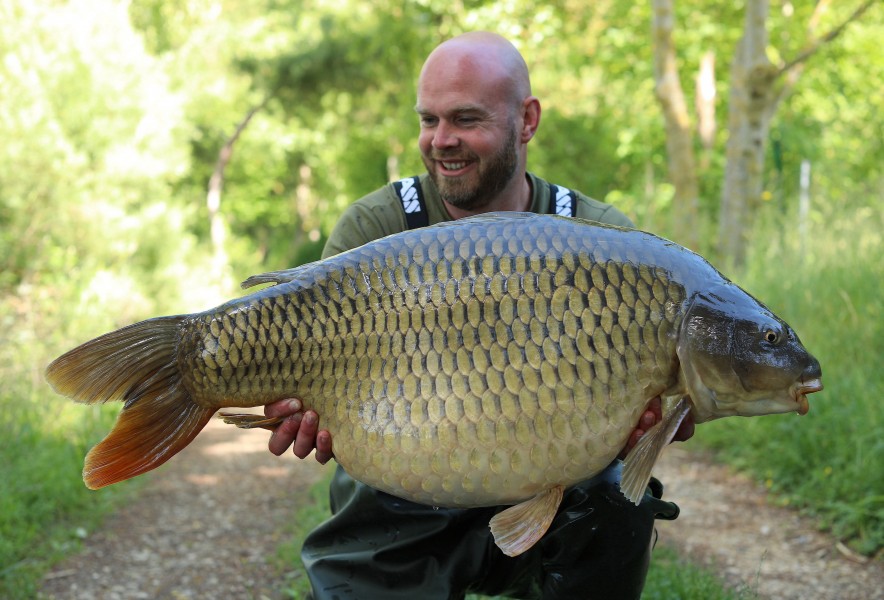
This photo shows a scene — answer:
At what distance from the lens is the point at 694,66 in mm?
11172

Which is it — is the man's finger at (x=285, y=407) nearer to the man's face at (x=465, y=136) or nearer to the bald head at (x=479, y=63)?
→ the man's face at (x=465, y=136)

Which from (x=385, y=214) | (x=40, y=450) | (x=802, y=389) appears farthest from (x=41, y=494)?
(x=802, y=389)

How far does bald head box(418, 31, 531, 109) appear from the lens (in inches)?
86.0

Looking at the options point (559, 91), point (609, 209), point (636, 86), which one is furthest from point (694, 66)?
point (609, 209)

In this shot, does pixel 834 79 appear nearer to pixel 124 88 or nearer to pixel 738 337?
pixel 124 88

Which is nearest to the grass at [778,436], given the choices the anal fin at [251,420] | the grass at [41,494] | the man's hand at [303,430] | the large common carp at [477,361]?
the grass at [41,494]

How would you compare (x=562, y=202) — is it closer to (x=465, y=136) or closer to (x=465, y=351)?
(x=465, y=136)

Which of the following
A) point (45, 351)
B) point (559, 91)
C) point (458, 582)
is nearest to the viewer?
point (458, 582)

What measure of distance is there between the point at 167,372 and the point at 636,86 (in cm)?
1115

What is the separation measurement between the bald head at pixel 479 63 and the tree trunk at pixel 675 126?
4933 mm

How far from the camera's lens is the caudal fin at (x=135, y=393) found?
5.18 ft

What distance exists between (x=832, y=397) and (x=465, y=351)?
8.69 ft

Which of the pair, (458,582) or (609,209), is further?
(609,209)

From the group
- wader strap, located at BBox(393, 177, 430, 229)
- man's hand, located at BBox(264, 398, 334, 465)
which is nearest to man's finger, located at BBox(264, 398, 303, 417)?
man's hand, located at BBox(264, 398, 334, 465)
